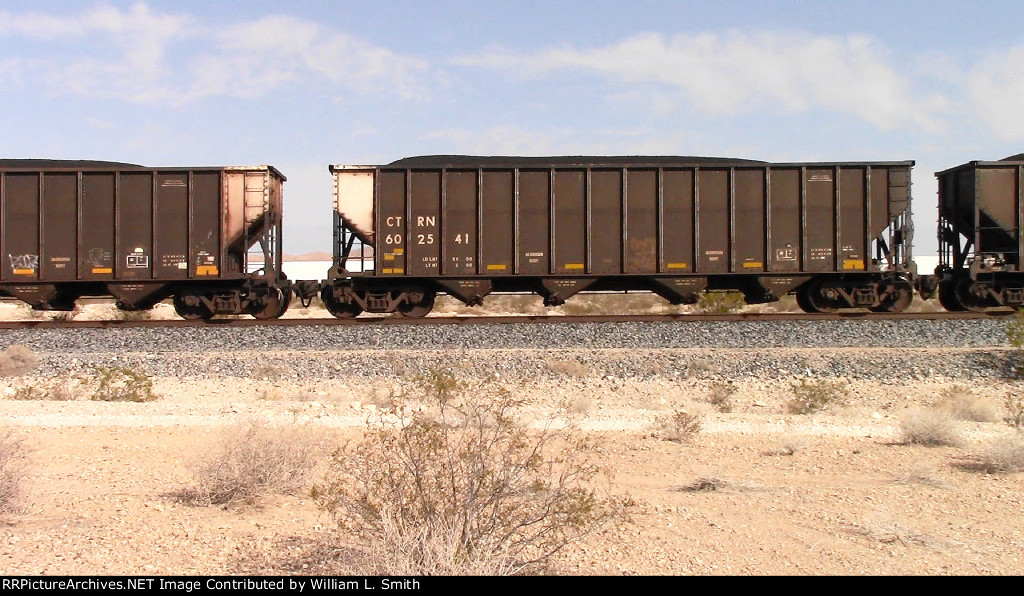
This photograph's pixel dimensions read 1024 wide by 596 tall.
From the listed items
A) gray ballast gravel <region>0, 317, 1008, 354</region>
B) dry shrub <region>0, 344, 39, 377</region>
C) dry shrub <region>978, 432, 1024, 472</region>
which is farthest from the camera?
gray ballast gravel <region>0, 317, 1008, 354</region>

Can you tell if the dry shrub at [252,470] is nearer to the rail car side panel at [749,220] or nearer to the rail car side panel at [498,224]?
the rail car side panel at [498,224]

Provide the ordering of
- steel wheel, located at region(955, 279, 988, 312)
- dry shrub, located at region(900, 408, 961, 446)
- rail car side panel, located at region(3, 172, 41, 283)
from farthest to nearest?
steel wheel, located at region(955, 279, 988, 312)
rail car side panel, located at region(3, 172, 41, 283)
dry shrub, located at region(900, 408, 961, 446)

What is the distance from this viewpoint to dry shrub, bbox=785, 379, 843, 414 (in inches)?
388

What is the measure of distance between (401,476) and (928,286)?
15641mm

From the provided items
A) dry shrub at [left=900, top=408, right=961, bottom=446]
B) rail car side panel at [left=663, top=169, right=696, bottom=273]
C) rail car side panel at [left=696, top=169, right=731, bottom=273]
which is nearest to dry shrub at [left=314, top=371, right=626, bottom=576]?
dry shrub at [left=900, top=408, right=961, bottom=446]

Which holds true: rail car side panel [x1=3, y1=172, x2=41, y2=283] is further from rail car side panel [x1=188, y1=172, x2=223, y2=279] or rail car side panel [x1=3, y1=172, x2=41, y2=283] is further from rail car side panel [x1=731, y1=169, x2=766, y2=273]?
rail car side panel [x1=731, y1=169, x2=766, y2=273]

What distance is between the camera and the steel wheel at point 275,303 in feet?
56.4

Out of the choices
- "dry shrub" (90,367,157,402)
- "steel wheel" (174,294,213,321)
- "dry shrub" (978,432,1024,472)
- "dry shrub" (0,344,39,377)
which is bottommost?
"dry shrub" (978,432,1024,472)

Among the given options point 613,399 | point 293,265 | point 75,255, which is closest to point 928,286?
point 613,399

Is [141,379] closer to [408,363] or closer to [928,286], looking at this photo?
[408,363]

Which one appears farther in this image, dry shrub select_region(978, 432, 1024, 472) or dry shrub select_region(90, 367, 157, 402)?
dry shrub select_region(90, 367, 157, 402)

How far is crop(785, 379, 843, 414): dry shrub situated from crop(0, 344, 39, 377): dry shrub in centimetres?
1162

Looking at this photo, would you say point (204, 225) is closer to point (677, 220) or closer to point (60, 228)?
point (60, 228)

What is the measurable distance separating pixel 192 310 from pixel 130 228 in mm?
2186
